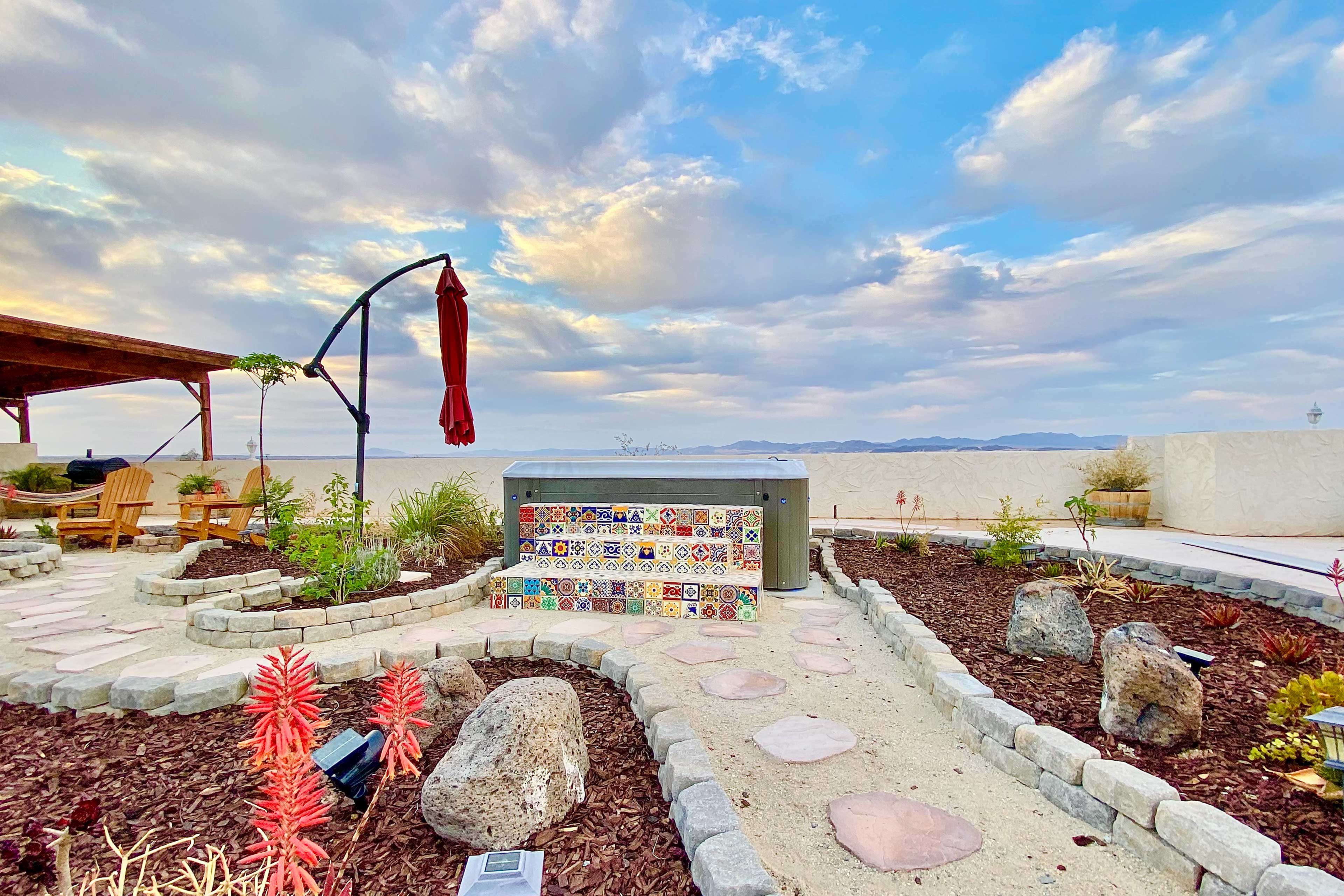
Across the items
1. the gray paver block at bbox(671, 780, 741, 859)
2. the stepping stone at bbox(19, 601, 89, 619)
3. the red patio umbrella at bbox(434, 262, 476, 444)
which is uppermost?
the red patio umbrella at bbox(434, 262, 476, 444)

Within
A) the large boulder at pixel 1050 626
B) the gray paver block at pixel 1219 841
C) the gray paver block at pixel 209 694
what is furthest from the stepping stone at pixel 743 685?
the gray paver block at pixel 209 694

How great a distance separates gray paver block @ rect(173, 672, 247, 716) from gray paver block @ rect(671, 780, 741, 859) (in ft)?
7.53

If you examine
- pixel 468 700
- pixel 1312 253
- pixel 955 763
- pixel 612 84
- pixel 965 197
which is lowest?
pixel 955 763

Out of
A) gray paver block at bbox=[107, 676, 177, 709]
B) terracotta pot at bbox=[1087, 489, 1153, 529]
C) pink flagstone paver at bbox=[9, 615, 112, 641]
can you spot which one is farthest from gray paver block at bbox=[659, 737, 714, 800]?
terracotta pot at bbox=[1087, 489, 1153, 529]

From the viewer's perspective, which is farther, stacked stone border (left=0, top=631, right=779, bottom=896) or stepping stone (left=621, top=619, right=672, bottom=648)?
stepping stone (left=621, top=619, right=672, bottom=648)

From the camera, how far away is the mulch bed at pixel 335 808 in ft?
5.31

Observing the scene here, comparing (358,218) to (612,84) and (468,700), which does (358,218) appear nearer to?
(612,84)

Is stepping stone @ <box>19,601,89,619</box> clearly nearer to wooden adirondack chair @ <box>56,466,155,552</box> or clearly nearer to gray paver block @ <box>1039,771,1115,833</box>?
wooden adirondack chair @ <box>56,466,155,552</box>

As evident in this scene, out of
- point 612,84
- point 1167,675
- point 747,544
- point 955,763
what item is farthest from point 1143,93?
point 955,763

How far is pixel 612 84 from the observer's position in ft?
20.1

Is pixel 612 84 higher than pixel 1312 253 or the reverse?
higher

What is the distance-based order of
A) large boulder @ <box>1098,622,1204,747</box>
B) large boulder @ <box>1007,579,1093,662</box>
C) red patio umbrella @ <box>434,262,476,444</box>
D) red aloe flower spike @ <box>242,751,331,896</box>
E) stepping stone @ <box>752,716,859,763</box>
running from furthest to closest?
red patio umbrella @ <box>434,262,476,444</box>, large boulder @ <box>1007,579,1093,662</box>, stepping stone @ <box>752,716,859,763</box>, large boulder @ <box>1098,622,1204,747</box>, red aloe flower spike @ <box>242,751,331,896</box>

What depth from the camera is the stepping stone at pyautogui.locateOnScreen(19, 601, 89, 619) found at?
4590 mm

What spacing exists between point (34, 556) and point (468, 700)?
686cm
